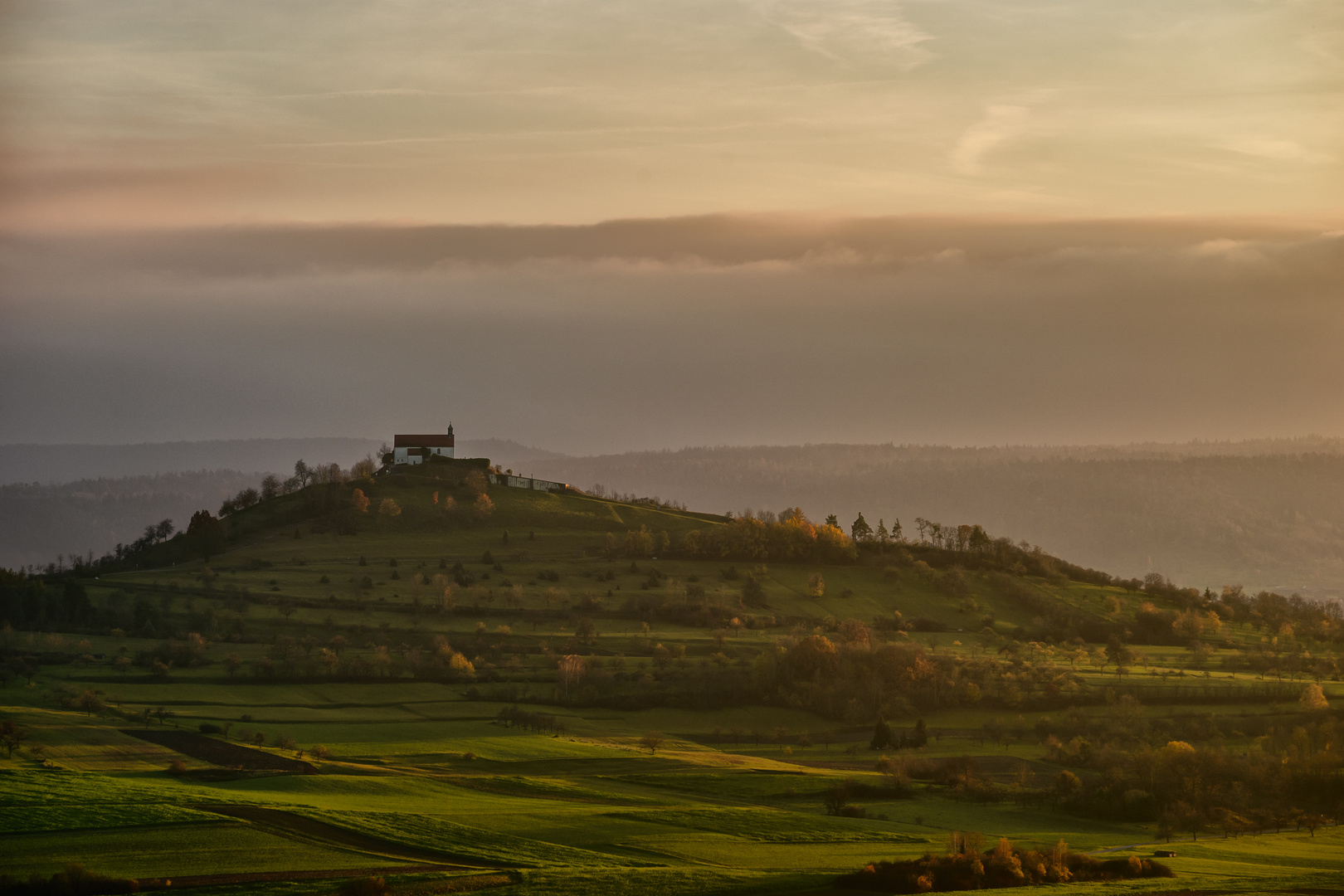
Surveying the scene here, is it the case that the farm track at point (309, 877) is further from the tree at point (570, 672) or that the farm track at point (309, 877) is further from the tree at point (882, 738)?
the tree at point (570, 672)

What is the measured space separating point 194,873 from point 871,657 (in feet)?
322

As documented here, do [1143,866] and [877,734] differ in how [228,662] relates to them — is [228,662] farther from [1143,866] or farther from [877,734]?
[1143,866]

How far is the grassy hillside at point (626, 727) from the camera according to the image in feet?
236

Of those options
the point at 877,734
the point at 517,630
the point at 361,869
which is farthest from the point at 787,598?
the point at 361,869

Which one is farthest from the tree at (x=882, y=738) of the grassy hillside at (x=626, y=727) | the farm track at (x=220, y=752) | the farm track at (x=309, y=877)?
the farm track at (x=309, y=877)

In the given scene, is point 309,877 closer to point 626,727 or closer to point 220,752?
point 220,752

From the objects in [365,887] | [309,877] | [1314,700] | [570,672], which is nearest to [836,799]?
[365,887]

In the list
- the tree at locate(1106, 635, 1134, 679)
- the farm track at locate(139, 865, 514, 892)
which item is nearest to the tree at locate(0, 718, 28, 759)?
the farm track at locate(139, 865, 514, 892)

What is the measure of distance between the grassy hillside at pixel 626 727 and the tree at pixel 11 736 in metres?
0.53

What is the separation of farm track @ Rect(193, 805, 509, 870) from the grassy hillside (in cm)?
32

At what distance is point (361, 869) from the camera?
66.1m

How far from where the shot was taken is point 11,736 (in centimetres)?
9375

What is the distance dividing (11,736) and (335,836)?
3694cm

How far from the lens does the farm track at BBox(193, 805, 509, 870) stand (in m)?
68.7
